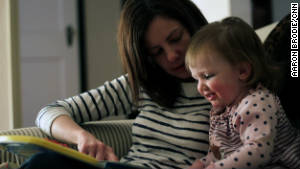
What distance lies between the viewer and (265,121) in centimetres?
72

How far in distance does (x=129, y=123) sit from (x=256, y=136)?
0.64m

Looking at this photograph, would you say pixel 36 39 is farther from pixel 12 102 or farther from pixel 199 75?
pixel 199 75

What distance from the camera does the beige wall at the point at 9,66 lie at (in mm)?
1888

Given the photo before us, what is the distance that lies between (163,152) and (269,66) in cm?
36

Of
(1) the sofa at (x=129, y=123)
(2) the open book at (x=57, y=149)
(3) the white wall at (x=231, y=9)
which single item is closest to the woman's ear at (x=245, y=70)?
(1) the sofa at (x=129, y=123)

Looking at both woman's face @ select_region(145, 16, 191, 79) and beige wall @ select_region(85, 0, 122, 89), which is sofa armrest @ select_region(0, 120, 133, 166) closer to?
woman's face @ select_region(145, 16, 191, 79)

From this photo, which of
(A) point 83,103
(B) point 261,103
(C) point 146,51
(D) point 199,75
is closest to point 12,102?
(A) point 83,103

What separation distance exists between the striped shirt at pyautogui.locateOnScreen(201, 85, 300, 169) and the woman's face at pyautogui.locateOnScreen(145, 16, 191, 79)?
0.22m

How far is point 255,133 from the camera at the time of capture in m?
0.72

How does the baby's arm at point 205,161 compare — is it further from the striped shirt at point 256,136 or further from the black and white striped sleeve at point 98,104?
the black and white striped sleeve at point 98,104

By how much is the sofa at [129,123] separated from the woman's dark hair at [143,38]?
0.17 meters

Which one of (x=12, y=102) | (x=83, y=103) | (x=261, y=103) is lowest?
(x=12, y=102)

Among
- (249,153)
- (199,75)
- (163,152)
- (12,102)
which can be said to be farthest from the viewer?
(12,102)

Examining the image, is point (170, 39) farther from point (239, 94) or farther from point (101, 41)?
point (101, 41)
